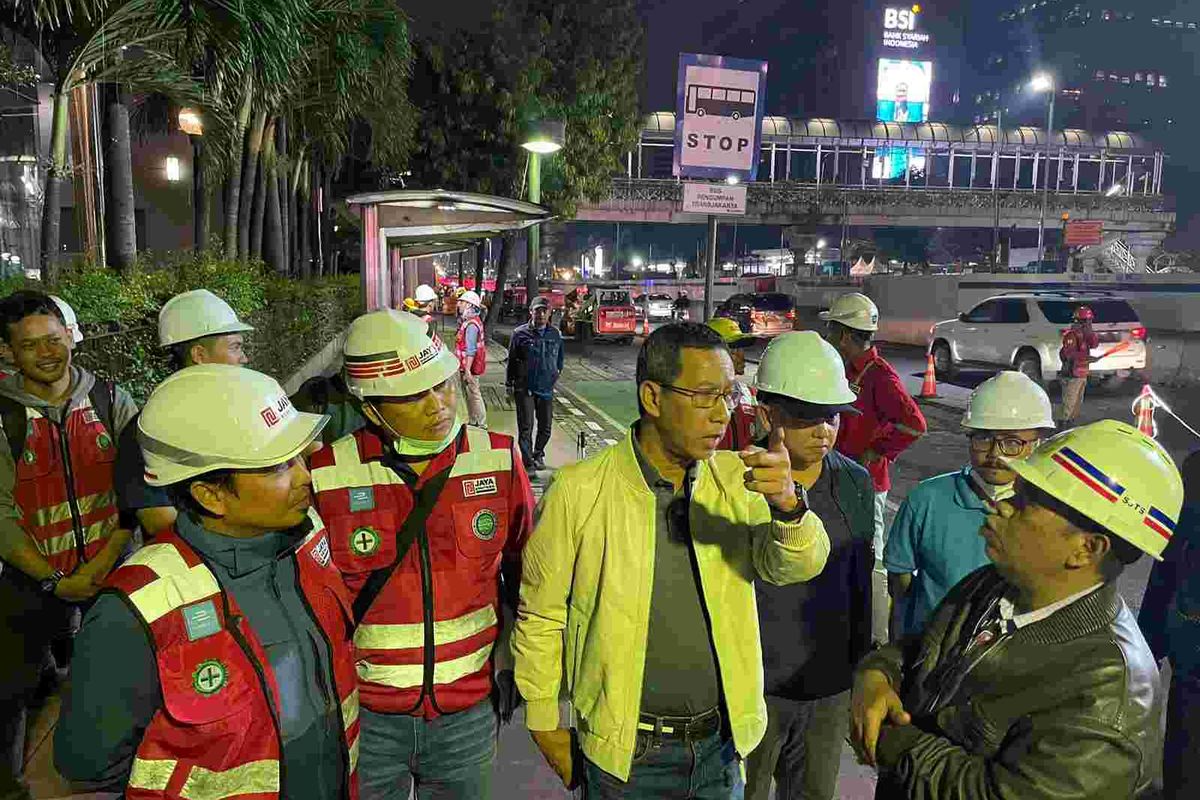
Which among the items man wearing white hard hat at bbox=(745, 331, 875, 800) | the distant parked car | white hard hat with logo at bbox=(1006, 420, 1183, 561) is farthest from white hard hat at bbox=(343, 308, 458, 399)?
the distant parked car

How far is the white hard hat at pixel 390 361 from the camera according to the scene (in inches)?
96.0

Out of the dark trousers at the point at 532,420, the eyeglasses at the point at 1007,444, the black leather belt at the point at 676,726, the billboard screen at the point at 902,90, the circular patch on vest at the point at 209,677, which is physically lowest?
the dark trousers at the point at 532,420

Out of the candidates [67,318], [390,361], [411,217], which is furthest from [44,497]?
[411,217]

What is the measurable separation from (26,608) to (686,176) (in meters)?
4.51

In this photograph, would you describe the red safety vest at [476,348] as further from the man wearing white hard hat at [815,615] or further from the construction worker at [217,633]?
the construction worker at [217,633]

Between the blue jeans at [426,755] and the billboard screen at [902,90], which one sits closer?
the blue jeans at [426,755]

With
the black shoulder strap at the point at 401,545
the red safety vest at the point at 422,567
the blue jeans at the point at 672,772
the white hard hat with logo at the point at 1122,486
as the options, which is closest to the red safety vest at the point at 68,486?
the red safety vest at the point at 422,567

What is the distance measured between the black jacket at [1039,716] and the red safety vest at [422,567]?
124 centimetres

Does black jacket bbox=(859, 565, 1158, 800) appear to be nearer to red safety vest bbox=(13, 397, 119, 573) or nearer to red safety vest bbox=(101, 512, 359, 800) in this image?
red safety vest bbox=(101, 512, 359, 800)

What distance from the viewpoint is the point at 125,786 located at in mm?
1748

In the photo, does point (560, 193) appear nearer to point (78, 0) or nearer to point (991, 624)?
point (78, 0)

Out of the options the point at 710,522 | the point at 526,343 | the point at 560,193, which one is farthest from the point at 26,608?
the point at 560,193

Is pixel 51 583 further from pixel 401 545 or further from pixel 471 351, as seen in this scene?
pixel 471 351

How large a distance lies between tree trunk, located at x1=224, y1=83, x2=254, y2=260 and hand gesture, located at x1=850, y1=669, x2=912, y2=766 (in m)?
12.4
